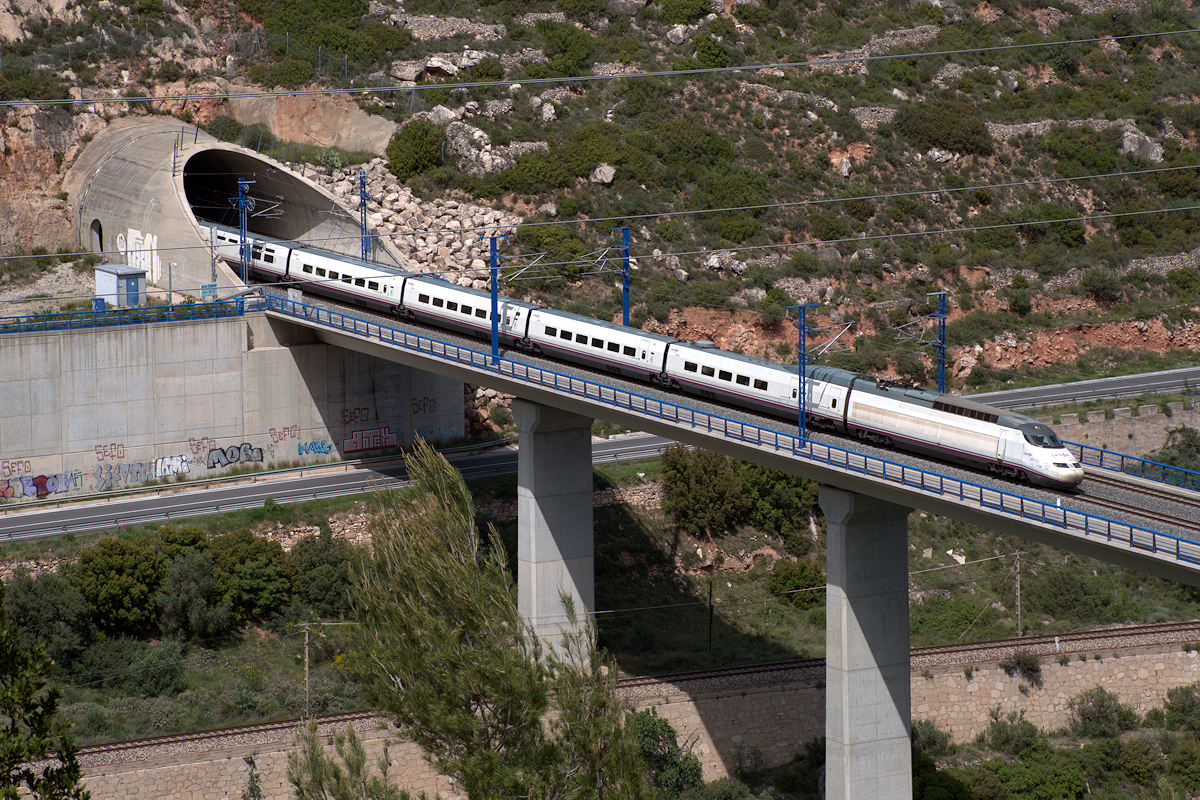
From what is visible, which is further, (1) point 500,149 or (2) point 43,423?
(1) point 500,149

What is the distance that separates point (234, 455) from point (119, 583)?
14.4 m

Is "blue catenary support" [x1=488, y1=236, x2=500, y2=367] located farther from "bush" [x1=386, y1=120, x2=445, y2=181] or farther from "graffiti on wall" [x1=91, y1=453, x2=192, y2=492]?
"bush" [x1=386, y1=120, x2=445, y2=181]

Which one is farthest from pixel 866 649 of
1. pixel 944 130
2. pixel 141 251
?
pixel 944 130

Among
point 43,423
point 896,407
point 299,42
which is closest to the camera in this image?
point 896,407

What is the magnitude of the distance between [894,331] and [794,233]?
11.2 m

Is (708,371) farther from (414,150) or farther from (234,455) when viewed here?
(414,150)

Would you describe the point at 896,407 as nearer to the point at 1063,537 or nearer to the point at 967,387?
the point at 1063,537

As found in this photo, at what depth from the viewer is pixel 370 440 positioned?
2977 inches

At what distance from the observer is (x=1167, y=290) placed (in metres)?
98.6

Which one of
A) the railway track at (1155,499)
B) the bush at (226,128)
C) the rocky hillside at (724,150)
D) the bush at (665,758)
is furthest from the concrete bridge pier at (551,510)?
the bush at (226,128)

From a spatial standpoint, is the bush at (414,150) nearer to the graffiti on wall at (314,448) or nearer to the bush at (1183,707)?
the graffiti on wall at (314,448)

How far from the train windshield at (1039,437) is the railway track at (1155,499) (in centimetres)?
188

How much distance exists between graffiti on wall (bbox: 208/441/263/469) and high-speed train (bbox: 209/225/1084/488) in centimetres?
869

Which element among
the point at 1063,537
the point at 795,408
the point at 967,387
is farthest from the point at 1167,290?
the point at 1063,537
